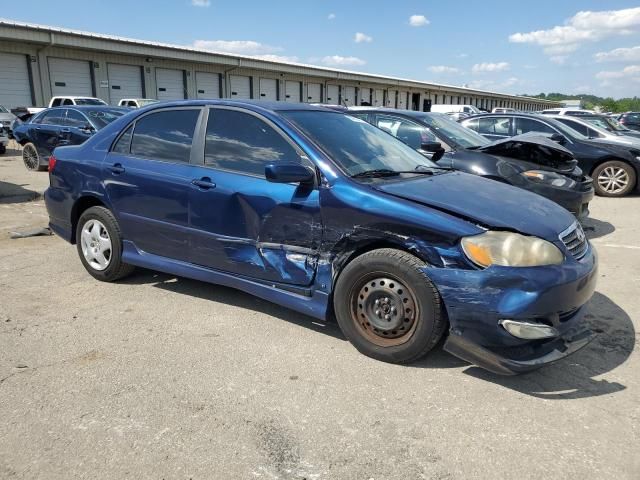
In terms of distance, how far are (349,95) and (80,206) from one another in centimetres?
4583

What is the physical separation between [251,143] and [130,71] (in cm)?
2869

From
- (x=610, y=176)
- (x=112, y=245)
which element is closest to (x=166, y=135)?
(x=112, y=245)

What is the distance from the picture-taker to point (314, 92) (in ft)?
143

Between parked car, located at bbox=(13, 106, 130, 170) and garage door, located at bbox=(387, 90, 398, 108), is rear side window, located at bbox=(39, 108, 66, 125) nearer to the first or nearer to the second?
parked car, located at bbox=(13, 106, 130, 170)

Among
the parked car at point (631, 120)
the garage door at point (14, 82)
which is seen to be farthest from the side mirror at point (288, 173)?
the garage door at point (14, 82)

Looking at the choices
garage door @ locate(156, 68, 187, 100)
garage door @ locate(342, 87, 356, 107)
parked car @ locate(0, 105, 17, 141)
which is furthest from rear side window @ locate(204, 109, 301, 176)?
garage door @ locate(342, 87, 356, 107)

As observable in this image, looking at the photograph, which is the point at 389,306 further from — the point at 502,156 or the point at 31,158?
the point at 31,158

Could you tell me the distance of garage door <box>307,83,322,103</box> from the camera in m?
42.8

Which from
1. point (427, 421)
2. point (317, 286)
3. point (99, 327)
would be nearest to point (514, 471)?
point (427, 421)

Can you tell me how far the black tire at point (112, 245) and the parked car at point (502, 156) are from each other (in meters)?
3.44

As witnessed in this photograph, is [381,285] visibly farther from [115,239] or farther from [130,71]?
[130,71]

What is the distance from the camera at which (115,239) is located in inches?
179

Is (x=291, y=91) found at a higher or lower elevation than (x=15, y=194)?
higher

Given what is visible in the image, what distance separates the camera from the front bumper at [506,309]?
284cm
